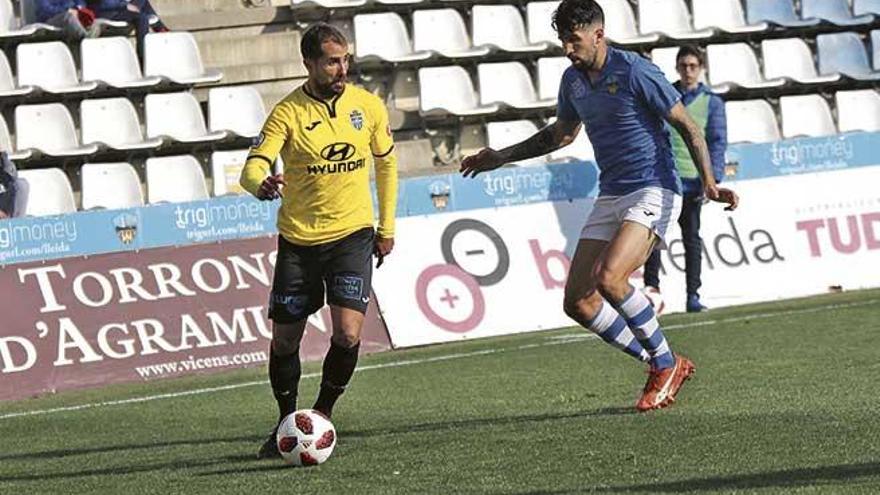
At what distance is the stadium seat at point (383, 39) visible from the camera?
21.2 meters

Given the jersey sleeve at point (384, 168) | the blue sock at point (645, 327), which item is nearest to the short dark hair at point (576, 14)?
the jersey sleeve at point (384, 168)

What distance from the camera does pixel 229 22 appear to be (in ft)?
71.6

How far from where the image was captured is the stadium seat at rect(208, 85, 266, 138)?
66.2ft

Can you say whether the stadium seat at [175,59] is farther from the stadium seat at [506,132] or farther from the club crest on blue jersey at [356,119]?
the club crest on blue jersey at [356,119]

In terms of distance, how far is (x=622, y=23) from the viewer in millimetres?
22844

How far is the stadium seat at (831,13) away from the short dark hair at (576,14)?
47.2ft

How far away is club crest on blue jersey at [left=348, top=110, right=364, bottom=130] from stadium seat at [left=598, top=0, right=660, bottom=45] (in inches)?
528

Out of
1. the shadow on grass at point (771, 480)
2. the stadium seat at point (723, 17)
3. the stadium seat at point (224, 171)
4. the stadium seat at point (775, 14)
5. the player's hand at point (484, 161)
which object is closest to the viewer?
the shadow on grass at point (771, 480)

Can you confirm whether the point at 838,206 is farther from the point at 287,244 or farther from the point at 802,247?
the point at 287,244

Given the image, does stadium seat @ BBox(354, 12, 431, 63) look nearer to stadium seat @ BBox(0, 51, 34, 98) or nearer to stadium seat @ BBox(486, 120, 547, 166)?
stadium seat @ BBox(486, 120, 547, 166)

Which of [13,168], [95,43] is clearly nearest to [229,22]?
[95,43]

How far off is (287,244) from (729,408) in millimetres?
2423

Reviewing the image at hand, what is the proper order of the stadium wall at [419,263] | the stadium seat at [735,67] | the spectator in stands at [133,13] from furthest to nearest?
the stadium seat at [735,67], the spectator in stands at [133,13], the stadium wall at [419,263]

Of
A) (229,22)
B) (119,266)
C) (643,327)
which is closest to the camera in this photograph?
(643,327)
